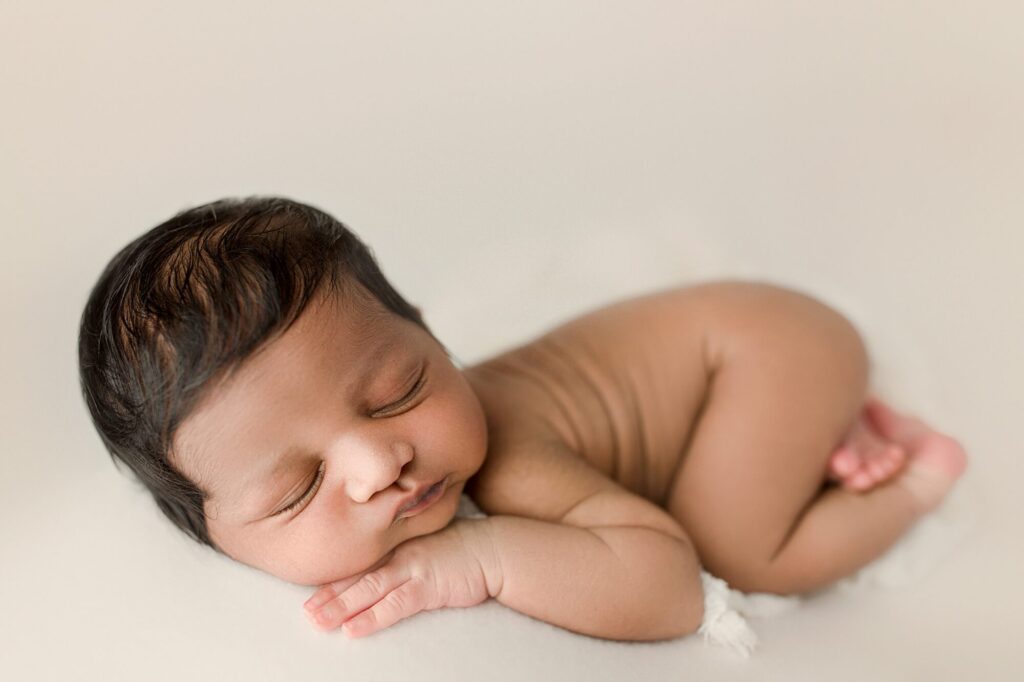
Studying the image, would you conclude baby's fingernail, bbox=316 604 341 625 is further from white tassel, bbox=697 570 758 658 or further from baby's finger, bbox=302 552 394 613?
white tassel, bbox=697 570 758 658

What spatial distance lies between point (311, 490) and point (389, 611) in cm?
16

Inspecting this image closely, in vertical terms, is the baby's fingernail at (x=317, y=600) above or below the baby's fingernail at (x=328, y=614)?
above

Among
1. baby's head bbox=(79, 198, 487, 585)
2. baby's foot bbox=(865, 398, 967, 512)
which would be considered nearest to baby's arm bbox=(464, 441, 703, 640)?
baby's head bbox=(79, 198, 487, 585)

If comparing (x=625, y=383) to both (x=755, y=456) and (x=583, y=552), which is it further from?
(x=583, y=552)

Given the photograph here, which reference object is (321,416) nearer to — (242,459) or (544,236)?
(242,459)

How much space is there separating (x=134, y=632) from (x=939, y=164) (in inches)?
66.9

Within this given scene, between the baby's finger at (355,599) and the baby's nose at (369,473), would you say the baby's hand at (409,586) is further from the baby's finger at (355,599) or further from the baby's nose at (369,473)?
the baby's nose at (369,473)

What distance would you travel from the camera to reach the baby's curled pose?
117 centimetres

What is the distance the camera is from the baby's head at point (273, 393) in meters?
1.15

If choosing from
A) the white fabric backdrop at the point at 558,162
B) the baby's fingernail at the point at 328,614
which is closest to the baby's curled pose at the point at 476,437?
the baby's fingernail at the point at 328,614

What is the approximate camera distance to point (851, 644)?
4.80 ft

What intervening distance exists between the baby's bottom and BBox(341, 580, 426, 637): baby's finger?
0.43 m

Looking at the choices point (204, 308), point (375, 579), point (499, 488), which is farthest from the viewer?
point (499, 488)

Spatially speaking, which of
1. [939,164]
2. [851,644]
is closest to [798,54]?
[939,164]
